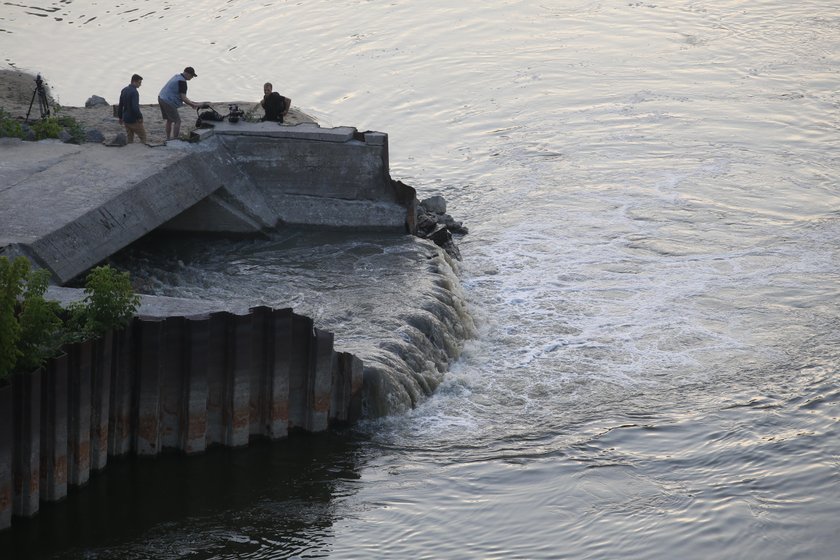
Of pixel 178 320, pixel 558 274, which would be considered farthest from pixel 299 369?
pixel 558 274

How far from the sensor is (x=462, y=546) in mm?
15664

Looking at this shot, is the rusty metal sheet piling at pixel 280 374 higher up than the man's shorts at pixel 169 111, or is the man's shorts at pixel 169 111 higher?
the man's shorts at pixel 169 111

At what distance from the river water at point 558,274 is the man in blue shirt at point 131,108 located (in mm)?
3463

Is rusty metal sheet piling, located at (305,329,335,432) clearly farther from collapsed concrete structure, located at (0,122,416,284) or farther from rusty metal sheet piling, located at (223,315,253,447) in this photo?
collapsed concrete structure, located at (0,122,416,284)

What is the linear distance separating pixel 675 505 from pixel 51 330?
8.48m

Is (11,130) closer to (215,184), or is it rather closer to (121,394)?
(215,184)

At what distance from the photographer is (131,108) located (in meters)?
25.0

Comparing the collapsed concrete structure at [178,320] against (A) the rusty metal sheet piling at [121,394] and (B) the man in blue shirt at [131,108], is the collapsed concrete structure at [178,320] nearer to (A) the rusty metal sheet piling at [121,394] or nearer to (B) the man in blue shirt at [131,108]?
(A) the rusty metal sheet piling at [121,394]

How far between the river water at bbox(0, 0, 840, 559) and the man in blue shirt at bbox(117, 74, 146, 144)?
11.4 ft

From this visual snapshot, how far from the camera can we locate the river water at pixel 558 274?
16.3m

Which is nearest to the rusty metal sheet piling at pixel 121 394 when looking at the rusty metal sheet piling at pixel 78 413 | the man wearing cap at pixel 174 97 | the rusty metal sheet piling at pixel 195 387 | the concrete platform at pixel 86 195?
the rusty metal sheet piling at pixel 78 413

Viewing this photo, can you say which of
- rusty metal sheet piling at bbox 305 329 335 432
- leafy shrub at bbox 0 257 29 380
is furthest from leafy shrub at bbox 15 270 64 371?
rusty metal sheet piling at bbox 305 329 335 432

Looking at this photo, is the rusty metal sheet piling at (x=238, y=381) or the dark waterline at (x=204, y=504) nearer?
Answer: the dark waterline at (x=204, y=504)

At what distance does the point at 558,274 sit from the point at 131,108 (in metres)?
9.17
